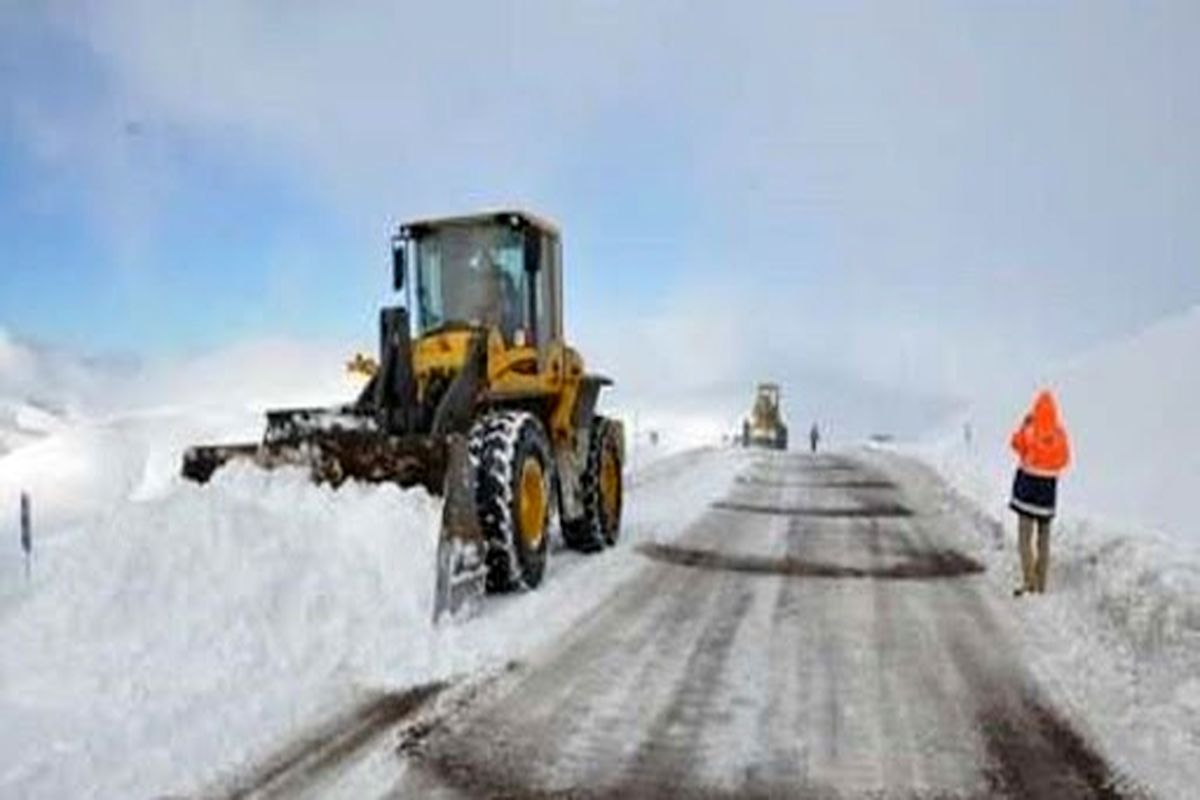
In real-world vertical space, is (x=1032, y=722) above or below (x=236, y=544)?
below

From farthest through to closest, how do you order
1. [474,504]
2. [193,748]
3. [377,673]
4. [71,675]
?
[474,504]
[377,673]
[71,675]
[193,748]

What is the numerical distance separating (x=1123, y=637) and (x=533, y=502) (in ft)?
15.3

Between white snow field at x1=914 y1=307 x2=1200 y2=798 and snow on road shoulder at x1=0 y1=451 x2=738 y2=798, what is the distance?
11.1ft

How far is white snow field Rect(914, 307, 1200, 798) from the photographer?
7207 mm

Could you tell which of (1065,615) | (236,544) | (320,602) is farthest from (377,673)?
(1065,615)

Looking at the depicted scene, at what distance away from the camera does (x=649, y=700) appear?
7621 mm

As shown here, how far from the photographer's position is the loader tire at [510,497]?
1083cm

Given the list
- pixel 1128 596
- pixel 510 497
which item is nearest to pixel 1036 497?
pixel 1128 596

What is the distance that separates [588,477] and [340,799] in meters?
8.83

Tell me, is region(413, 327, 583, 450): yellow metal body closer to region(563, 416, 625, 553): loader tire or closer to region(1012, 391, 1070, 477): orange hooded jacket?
region(563, 416, 625, 553): loader tire

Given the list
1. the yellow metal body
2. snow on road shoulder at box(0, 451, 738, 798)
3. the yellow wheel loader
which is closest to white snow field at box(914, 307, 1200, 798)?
snow on road shoulder at box(0, 451, 738, 798)

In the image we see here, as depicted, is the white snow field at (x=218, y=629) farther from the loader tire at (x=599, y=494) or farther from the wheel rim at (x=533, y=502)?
the loader tire at (x=599, y=494)

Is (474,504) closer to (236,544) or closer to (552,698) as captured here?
(236,544)

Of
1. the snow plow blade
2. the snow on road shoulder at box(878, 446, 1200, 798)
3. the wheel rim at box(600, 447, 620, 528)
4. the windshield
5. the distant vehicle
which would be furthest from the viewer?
the distant vehicle
